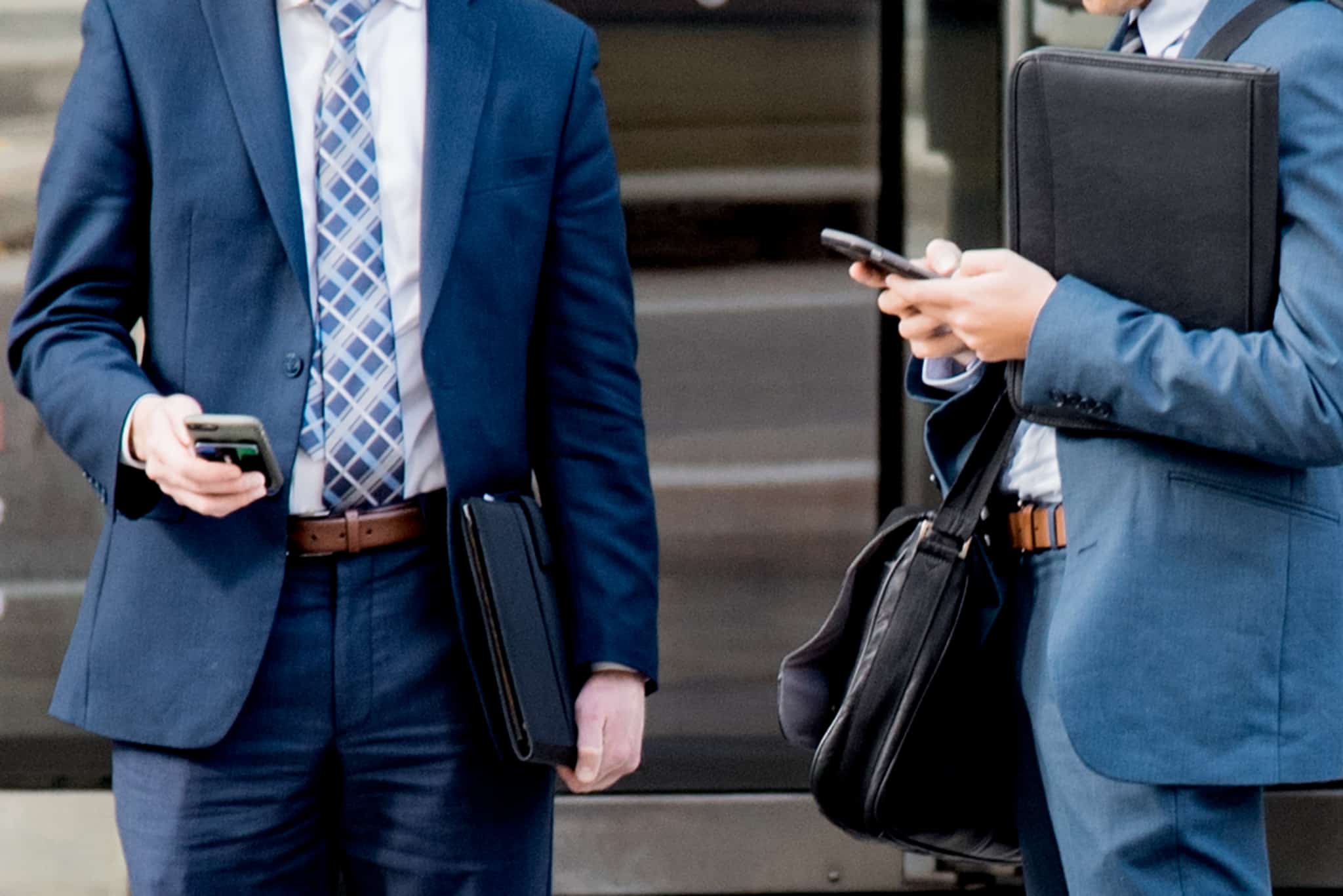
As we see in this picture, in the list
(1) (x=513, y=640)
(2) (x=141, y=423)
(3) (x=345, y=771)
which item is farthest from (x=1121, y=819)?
(2) (x=141, y=423)

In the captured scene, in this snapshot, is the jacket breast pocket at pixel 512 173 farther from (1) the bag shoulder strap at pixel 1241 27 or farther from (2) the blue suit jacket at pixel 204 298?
(1) the bag shoulder strap at pixel 1241 27

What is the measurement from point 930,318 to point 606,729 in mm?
573

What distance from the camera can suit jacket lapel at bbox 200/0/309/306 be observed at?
1877 mm

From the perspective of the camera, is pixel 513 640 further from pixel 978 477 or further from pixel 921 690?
pixel 978 477

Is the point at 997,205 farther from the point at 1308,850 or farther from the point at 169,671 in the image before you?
the point at 169,671

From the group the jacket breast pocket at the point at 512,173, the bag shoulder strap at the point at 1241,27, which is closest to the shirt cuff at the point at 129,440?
the jacket breast pocket at the point at 512,173

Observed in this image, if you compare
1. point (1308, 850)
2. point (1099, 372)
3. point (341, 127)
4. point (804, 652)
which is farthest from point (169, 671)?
point (1308, 850)

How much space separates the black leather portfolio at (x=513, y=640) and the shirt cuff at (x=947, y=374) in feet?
1.83

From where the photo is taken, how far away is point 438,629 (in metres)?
1.95

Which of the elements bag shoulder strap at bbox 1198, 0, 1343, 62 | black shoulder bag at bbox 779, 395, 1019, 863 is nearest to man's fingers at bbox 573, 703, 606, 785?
black shoulder bag at bbox 779, 395, 1019, 863

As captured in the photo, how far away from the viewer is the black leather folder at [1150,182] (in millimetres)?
1817

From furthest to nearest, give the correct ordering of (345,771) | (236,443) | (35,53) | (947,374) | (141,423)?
1. (35,53)
2. (947,374)
3. (345,771)
4. (141,423)
5. (236,443)

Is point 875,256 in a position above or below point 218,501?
above

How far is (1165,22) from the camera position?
203 cm
